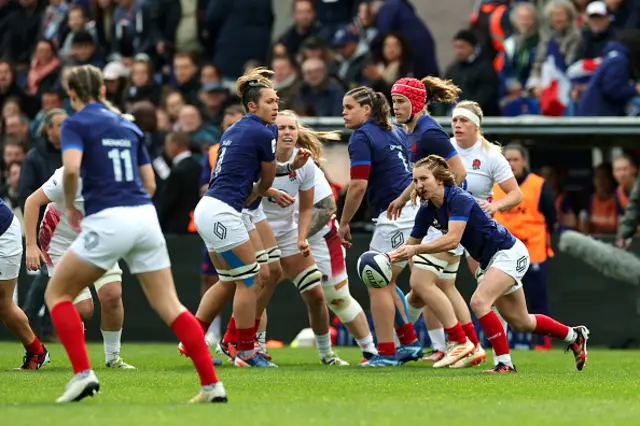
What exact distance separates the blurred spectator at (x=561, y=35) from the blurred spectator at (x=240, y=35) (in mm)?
4547

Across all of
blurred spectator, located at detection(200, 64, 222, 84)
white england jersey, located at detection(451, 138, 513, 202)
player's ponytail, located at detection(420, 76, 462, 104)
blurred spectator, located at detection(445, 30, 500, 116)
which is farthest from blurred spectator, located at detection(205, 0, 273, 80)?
player's ponytail, located at detection(420, 76, 462, 104)

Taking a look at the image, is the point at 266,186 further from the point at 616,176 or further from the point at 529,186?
the point at 616,176

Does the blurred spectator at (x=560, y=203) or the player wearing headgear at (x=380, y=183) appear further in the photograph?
the blurred spectator at (x=560, y=203)

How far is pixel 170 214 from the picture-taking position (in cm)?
1722

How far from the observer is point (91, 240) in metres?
8.32

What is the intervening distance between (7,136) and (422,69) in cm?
585

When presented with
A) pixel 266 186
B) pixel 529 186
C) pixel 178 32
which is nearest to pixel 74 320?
pixel 266 186

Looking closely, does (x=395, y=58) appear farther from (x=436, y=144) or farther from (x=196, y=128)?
(x=436, y=144)

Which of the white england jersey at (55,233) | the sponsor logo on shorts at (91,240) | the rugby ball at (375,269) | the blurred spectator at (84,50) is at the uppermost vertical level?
the blurred spectator at (84,50)

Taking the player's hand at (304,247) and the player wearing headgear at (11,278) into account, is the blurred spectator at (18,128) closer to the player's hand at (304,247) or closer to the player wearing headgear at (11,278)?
the player wearing headgear at (11,278)

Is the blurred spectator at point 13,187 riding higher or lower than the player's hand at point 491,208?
lower

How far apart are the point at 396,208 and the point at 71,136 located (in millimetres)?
4345

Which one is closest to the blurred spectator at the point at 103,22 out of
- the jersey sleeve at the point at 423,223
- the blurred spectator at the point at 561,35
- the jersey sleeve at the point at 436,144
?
the blurred spectator at the point at 561,35

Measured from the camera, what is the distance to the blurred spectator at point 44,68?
2119cm
